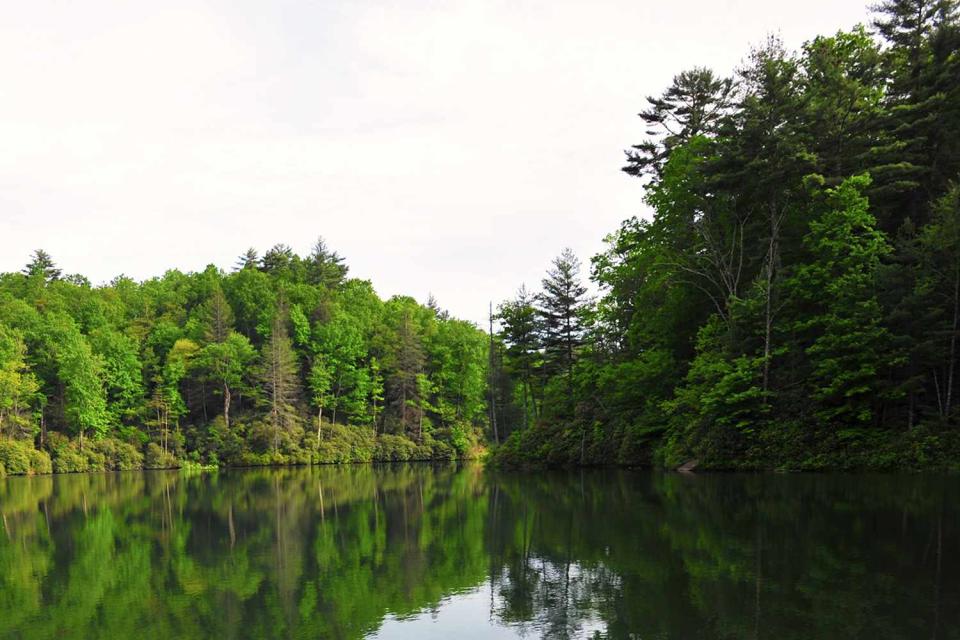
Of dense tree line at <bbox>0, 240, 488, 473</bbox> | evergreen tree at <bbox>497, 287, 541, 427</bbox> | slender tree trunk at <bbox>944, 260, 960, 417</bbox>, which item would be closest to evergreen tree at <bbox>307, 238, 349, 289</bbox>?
dense tree line at <bbox>0, 240, 488, 473</bbox>

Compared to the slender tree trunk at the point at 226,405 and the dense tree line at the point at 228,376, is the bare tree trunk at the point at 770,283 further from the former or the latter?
the slender tree trunk at the point at 226,405

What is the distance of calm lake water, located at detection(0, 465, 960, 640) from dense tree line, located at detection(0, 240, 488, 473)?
150ft

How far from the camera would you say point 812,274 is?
28375 millimetres

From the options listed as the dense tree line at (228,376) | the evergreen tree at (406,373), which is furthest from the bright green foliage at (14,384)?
the evergreen tree at (406,373)

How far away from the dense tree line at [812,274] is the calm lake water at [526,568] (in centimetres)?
495

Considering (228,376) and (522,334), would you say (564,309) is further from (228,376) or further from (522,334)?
(228,376)

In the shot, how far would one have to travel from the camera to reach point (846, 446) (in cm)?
2700

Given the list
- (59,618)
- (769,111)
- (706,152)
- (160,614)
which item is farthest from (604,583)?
(706,152)

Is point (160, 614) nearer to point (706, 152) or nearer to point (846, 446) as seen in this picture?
point (846, 446)

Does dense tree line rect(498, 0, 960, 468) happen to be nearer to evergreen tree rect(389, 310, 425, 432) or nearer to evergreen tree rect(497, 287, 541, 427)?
evergreen tree rect(497, 287, 541, 427)

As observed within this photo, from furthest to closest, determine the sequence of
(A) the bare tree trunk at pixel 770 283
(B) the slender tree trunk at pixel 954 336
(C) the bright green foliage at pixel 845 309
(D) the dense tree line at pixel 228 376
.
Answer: (D) the dense tree line at pixel 228 376, (A) the bare tree trunk at pixel 770 283, (C) the bright green foliage at pixel 845 309, (B) the slender tree trunk at pixel 954 336

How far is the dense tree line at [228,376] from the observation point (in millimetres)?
64562

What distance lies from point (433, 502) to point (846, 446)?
50.6 ft

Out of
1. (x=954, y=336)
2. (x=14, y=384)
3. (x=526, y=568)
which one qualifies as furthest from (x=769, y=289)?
(x=14, y=384)
